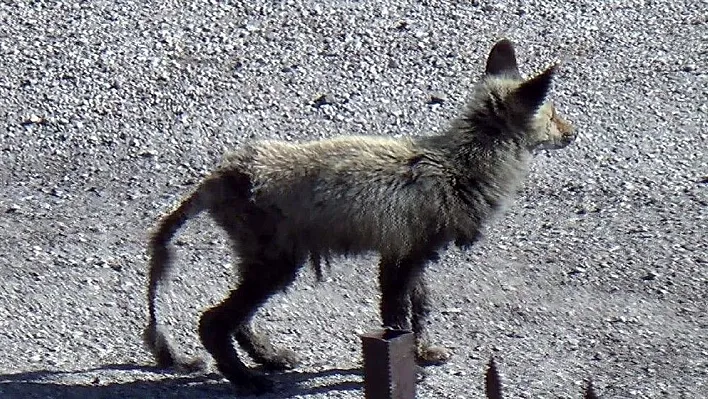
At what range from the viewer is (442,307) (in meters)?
7.54

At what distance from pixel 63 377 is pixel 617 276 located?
3.52 metres

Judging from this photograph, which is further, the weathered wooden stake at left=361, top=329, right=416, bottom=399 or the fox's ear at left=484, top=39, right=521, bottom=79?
the fox's ear at left=484, top=39, right=521, bottom=79

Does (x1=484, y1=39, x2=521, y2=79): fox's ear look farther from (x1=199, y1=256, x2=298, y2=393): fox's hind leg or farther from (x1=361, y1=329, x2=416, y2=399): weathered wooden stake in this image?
(x1=361, y1=329, x2=416, y2=399): weathered wooden stake

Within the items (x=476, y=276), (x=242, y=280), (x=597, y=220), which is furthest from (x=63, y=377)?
(x=597, y=220)

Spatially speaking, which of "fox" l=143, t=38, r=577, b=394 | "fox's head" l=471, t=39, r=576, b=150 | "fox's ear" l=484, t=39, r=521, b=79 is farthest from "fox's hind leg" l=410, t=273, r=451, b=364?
"fox's ear" l=484, t=39, r=521, b=79

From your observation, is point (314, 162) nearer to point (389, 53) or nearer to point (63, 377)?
point (63, 377)

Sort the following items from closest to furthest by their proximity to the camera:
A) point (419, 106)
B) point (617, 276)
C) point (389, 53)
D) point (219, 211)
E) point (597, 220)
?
point (219, 211), point (617, 276), point (597, 220), point (419, 106), point (389, 53)

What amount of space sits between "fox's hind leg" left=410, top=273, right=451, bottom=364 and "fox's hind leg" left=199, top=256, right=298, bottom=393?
721mm

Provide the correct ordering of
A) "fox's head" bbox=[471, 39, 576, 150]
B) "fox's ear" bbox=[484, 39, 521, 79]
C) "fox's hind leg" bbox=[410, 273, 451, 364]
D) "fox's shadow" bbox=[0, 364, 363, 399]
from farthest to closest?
"fox's ear" bbox=[484, 39, 521, 79]
"fox's head" bbox=[471, 39, 576, 150]
"fox's hind leg" bbox=[410, 273, 451, 364]
"fox's shadow" bbox=[0, 364, 363, 399]

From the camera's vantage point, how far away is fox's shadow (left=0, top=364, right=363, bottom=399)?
6023 millimetres

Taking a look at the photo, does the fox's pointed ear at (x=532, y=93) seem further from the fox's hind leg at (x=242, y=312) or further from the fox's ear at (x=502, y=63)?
the fox's hind leg at (x=242, y=312)

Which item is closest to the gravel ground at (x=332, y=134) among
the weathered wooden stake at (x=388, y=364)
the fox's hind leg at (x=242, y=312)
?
the fox's hind leg at (x=242, y=312)

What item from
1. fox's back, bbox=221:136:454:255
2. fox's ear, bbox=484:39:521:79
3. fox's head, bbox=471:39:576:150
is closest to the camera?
fox's back, bbox=221:136:454:255

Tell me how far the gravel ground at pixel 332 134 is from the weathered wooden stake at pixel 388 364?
3507mm
